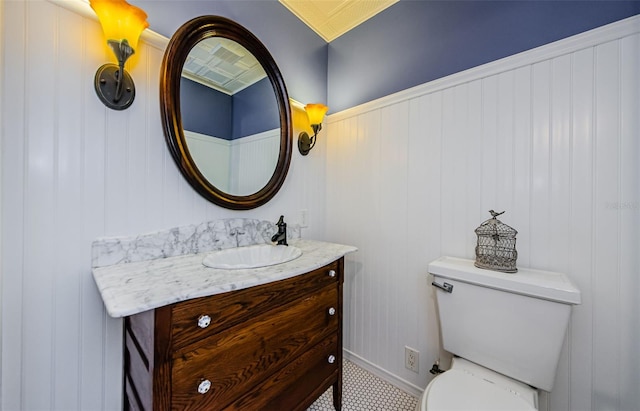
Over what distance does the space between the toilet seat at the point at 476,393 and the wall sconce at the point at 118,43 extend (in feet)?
5.48

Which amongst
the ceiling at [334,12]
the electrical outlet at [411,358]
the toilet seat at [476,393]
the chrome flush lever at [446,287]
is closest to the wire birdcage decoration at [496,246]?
the chrome flush lever at [446,287]

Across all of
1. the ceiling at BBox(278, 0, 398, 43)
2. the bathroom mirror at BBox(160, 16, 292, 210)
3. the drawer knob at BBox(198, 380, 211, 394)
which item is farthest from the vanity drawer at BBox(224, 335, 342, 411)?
the ceiling at BBox(278, 0, 398, 43)

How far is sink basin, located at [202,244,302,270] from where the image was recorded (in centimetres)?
121

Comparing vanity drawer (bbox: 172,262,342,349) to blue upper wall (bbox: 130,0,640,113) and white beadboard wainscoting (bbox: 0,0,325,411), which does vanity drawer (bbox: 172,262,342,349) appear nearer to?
white beadboard wainscoting (bbox: 0,0,325,411)

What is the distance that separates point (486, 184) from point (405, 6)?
50.6 inches

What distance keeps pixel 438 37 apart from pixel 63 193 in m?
2.01

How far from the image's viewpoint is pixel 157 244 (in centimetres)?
110

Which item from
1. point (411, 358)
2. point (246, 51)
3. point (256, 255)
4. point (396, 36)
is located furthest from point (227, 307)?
point (396, 36)

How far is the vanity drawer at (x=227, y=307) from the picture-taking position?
2.44ft

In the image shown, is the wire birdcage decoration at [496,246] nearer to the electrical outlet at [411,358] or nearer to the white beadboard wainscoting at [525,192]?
the white beadboard wainscoting at [525,192]

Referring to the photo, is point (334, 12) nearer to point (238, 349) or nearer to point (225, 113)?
point (225, 113)

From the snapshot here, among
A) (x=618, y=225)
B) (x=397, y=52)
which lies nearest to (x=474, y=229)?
(x=618, y=225)

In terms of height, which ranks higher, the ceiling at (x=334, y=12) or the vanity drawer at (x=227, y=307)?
the ceiling at (x=334, y=12)

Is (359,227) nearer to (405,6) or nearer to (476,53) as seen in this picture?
(476,53)
